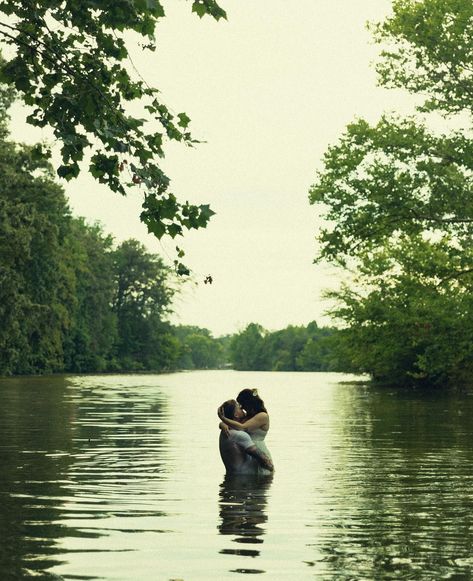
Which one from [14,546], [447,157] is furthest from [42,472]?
[447,157]

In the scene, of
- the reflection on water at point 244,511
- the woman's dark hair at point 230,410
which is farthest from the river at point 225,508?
the woman's dark hair at point 230,410

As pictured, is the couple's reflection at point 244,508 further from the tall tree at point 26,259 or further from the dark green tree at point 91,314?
the dark green tree at point 91,314

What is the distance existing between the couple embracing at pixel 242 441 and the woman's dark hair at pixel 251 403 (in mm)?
53

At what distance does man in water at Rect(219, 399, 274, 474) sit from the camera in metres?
15.0

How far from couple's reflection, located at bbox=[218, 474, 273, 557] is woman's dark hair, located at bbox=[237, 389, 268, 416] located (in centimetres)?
85

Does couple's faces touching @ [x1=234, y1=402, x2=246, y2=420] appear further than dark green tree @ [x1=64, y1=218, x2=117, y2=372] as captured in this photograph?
No

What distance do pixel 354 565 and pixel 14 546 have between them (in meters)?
2.55

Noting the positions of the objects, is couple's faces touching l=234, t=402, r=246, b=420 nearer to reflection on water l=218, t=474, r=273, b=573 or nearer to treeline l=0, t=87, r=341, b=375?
reflection on water l=218, t=474, r=273, b=573

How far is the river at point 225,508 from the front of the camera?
27.5 feet

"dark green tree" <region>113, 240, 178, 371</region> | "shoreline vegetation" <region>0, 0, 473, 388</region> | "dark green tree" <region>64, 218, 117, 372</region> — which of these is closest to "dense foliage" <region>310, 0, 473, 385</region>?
"shoreline vegetation" <region>0, 0, 473, 388</region>

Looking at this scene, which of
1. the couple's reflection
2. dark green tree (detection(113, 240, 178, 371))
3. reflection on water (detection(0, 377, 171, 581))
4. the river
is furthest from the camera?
dark green tree (detection(113, 240, 178, 371))

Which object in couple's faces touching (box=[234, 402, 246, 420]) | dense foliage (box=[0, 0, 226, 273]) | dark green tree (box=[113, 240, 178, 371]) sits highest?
dark green tree (box=[113, 240, 178, 371])

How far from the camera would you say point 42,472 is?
15.3 metres

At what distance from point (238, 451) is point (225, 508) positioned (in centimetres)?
332
